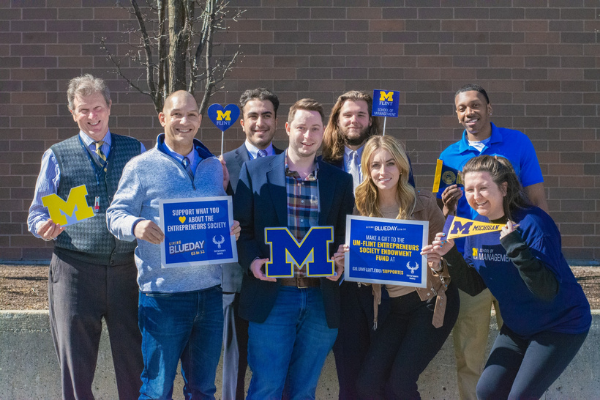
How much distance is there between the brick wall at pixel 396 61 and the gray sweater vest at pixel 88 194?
4.22 meters

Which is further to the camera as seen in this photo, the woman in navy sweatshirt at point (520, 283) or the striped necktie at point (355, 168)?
the striped necktie at point (355, 168)

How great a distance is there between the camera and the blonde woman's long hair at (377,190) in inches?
139

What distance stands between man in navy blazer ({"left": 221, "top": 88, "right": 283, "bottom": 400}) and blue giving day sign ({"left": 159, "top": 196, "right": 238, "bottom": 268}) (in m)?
0.35

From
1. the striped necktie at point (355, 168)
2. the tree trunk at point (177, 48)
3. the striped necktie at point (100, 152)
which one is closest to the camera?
the striped necktie at point (100, 152)

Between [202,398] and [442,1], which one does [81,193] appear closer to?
[202,398]

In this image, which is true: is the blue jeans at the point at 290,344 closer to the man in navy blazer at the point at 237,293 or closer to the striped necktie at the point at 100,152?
the man in navy blazer at the point at 237,293

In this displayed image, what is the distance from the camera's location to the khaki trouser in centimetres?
395

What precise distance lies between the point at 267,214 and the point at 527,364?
5.26ft

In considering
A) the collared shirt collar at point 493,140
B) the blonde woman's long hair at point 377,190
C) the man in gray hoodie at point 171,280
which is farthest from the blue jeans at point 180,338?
the collared shirt collar at point 493,140

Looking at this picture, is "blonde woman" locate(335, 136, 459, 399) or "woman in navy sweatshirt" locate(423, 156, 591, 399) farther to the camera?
"blonde woman" locate(335, 136, 459, 399)

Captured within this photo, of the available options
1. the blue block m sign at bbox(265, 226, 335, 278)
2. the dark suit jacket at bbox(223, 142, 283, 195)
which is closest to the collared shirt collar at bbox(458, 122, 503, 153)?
the blue block m sign at bbox(265, 226, 335, 278)

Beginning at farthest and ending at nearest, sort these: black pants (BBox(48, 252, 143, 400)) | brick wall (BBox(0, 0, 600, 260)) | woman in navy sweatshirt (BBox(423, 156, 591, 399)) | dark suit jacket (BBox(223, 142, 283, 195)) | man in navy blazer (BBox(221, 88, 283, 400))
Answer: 1. brick wall (BBox(0, 0, 600, 260))
2. dark suit jacket (BBox(223, 142, 283, 195))
3. man in navy blazer (BBox(221, 88, 283, 400))
4. black pants (BBox(48, 252, 143, 400))
5. woman in navy sweatshirt (BBox(423, 156, 591, 399))

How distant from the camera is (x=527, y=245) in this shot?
319 cm

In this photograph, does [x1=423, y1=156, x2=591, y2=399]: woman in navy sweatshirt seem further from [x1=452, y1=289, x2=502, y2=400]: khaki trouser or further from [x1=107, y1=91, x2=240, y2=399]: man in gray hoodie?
[x1=107, y1=91, x2=240, y2=399]: man in gray hoodie
